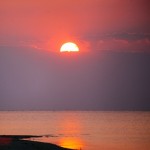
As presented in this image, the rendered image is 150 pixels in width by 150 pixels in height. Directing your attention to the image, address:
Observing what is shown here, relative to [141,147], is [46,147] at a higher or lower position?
lower

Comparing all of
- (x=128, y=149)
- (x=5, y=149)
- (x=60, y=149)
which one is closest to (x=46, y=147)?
(x=60, y=149)

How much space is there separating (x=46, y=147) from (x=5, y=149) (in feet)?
13.1

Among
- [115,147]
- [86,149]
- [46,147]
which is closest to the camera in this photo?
[46,147]

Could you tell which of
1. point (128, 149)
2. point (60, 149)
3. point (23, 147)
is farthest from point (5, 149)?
point (128, 149)

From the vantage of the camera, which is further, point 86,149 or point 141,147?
point 141,147

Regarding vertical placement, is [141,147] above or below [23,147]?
above

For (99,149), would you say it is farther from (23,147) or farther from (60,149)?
(23,147)

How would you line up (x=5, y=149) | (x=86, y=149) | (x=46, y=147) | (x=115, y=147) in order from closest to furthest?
(x=5, y=149)
(x=46, y=147)
(x=86, y=149)
(x=115, y=147)

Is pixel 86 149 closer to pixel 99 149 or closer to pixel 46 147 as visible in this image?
pixel 99 149

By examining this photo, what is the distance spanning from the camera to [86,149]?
157 ft

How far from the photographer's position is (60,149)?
1615 inches

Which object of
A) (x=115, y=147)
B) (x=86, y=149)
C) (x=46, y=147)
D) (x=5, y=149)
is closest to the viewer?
(x=5, y=149)

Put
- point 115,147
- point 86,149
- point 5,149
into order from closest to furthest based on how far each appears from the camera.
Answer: point 5,149, point 86,149, point 115,147

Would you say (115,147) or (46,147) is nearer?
(46,147)
